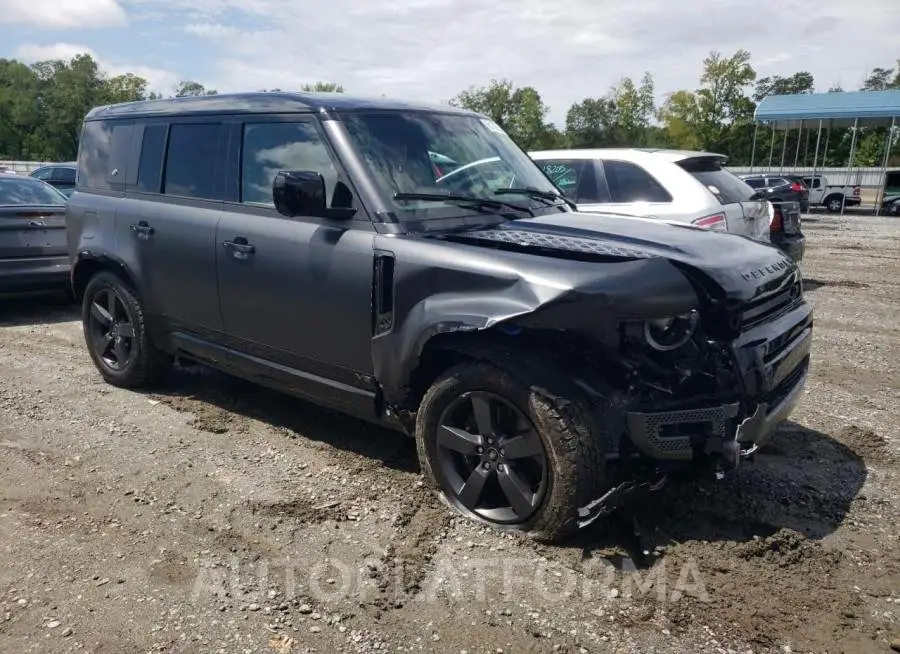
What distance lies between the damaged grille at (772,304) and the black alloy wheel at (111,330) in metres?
4.15

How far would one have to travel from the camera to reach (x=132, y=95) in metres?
71.6

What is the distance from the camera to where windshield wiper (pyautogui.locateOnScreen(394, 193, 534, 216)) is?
3.79m

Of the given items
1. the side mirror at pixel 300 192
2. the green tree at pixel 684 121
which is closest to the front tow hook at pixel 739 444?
the side mirror at pixel 300 192

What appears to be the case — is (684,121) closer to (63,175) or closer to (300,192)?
(63,175)

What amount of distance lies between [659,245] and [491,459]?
1.29 meters

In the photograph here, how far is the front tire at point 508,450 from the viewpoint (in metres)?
3.06

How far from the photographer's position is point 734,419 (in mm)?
3088

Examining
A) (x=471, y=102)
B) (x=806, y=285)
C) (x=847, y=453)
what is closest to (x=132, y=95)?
(x=471, y=102)

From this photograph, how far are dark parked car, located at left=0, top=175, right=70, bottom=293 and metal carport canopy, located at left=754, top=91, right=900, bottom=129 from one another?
96.2 ft

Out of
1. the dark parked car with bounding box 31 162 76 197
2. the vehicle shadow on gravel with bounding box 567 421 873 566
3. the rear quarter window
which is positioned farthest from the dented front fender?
the dark parked car with bounding box 31 162 76 197

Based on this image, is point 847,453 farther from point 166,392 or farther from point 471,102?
point 471,102

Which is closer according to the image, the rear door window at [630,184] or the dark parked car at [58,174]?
the rear door window at [630,184]

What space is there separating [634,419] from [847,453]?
7.12ft

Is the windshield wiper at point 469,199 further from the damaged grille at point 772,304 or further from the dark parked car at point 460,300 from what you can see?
the damaged grille at point 772,304
